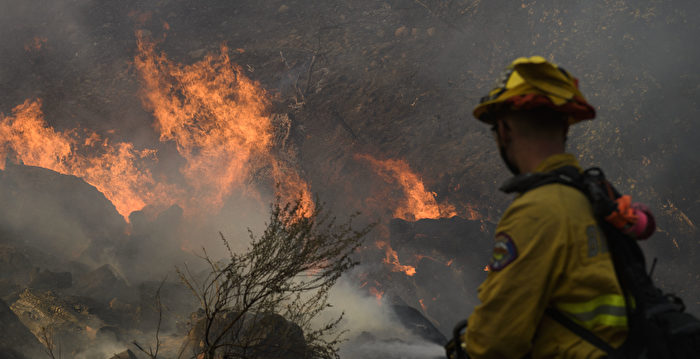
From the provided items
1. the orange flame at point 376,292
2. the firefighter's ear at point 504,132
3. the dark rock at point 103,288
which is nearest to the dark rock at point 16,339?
the dark rock at point 103,288

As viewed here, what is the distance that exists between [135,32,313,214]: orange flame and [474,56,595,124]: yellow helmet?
1201 centimetres

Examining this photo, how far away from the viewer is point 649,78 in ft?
30.5

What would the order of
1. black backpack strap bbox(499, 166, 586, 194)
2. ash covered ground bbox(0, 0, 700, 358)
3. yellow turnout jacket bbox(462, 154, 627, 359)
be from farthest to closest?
1. ash covered ground bbox(0, 0, 700, 358)
2. black backpack strap bbox(499, 166, 586, 194)
3. yellow turnout jacket bbox(462, 154, 627, 359)

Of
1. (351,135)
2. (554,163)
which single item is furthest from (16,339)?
(351,135)

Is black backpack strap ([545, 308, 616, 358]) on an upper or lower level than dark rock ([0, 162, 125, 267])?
lower

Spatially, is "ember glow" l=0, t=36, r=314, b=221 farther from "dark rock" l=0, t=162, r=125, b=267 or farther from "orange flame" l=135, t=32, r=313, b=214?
"dark rock" l=0, t=162, r=125, b=267

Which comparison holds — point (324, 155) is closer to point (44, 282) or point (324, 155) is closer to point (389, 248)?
point (389, 248)

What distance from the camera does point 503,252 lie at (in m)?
1.39

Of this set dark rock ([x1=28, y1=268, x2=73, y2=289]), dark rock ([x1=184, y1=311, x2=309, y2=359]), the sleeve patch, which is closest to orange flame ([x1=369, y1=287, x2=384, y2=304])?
dark rock ([x1=184, y1=311, x2=309, y2=359])

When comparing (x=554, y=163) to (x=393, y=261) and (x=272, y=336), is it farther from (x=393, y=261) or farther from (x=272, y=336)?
(x=393, y=261)

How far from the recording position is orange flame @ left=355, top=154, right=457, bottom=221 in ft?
41.2

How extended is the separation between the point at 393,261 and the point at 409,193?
2320 millimetres

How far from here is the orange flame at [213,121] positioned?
13.6 meters

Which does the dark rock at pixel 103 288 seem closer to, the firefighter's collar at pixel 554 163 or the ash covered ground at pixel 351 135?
the ash covered ground at pixel 351 135
